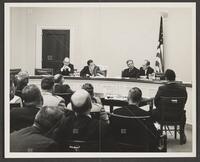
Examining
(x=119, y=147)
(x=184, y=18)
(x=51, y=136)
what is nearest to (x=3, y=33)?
(x=51, y=136)

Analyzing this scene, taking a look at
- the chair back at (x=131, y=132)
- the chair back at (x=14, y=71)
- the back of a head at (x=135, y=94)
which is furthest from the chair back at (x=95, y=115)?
the chair back at (x=14, y=71)

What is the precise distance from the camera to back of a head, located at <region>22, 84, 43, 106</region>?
9.14ft

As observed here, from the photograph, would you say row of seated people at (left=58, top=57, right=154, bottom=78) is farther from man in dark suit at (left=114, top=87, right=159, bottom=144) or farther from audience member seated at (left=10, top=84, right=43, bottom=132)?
audience member seated at (left=10, top=84, right=43, bottom=132)

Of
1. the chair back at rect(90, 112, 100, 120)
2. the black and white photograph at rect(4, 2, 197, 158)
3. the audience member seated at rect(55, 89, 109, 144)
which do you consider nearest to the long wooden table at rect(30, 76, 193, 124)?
the black and white photograph at rect(4, 2, 197, 158)

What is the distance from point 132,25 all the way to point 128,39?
6.0 inches

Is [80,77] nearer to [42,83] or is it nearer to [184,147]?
[42,83]

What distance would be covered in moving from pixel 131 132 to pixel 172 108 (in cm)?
51

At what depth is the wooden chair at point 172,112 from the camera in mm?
2789

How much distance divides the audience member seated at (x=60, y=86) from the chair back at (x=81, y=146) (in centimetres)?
53

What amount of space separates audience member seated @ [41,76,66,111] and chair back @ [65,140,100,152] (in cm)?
38

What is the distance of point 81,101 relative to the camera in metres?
2.80

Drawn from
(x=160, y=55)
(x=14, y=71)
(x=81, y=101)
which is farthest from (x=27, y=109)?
(x=160, y=55)

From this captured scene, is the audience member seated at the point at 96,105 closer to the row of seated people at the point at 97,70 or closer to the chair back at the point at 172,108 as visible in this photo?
the row of seated people at the point at 97,70

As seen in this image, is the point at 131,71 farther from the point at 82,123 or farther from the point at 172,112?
the point at 82,123
